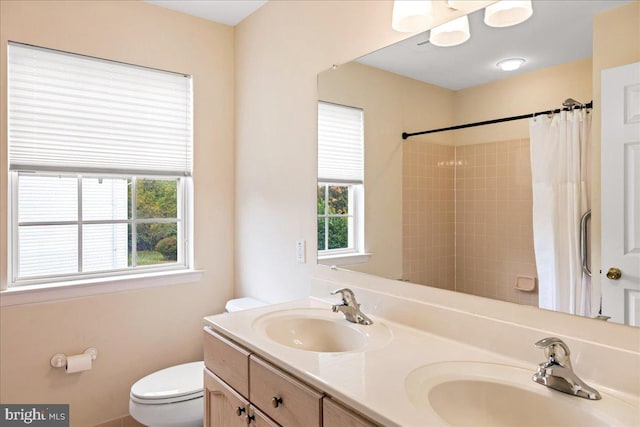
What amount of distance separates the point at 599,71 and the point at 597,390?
0.81 m

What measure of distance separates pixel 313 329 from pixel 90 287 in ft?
4.35

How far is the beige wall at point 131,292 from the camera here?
194 centimetres

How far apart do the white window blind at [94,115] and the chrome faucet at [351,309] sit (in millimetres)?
1441

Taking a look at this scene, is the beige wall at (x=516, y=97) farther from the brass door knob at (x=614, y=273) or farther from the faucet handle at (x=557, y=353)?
the faucet handle at (x=557, y=353)

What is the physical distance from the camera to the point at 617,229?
98cm

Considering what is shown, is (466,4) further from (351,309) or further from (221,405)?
(221,405)

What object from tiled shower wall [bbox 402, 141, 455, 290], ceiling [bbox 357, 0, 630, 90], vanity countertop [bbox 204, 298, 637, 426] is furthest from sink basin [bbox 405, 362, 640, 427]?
ceiling [bbox 357, 0, 630, 90]

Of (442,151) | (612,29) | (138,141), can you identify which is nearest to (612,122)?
(612,29)

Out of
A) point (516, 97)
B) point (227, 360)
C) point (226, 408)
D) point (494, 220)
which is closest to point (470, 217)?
point (494, 220)

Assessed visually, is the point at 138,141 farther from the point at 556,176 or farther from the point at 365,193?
the point at 556,176

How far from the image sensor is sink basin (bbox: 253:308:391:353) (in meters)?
1.45

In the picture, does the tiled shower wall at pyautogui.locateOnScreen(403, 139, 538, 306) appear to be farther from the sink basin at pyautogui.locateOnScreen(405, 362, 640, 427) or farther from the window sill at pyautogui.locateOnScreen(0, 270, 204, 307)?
the window sill at pyautogui.locateOnScreen(0, 270, 204, 307)

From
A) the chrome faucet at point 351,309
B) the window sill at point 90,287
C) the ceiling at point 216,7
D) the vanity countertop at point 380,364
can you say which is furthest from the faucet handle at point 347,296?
the ceiling at point 216,7

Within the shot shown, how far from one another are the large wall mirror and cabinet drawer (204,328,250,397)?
63cm
